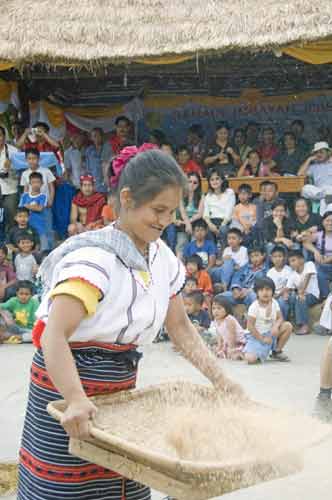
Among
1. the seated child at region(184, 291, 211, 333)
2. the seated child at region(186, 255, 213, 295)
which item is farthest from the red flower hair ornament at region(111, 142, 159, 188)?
the seated child at region(186, 255, 213, 295)

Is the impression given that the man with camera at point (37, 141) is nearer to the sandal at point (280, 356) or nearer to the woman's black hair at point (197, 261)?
the woman's black hair at point (197, 261)

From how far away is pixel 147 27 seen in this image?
27.1 feet

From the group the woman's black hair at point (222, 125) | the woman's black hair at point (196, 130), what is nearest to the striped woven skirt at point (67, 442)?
the woman's black hair at point (222, 125)

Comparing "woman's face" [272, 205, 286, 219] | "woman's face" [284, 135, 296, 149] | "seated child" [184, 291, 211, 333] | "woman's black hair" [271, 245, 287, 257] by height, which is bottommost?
"seated child" [184, 291, 211, 333]

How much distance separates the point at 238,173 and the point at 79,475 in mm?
6481

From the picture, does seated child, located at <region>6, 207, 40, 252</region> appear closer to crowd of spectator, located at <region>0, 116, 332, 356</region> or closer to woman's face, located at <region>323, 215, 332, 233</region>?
crowd of spectator, located at <region>0, 116, 332, 356</region>

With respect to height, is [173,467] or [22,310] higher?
[173,467]

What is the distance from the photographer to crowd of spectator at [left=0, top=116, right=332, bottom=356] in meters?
6.86

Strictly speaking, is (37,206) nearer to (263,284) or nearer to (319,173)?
(319,173)

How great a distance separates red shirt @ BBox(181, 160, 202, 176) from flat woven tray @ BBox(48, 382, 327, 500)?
645 centimetres

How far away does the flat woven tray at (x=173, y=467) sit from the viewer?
1944 mm

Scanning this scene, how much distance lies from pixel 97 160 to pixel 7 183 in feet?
3.89

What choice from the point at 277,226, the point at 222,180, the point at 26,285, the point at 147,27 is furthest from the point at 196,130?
the point at 26,285

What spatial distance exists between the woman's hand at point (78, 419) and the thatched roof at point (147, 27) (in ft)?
19.9
